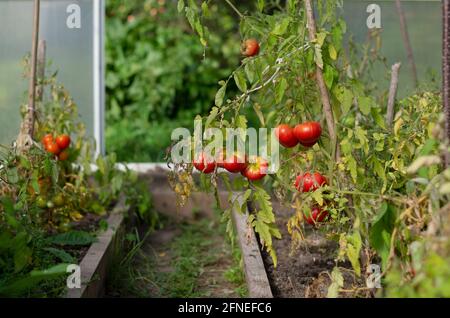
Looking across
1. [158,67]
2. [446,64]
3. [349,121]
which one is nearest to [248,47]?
[349,121]

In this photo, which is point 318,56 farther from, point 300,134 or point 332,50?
point 300,134

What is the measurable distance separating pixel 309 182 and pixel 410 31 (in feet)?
7.18

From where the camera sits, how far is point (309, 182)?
248 cm

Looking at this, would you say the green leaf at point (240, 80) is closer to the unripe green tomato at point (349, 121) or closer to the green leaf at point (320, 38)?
the green leaf at point (320, 38)

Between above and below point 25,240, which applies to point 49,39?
above

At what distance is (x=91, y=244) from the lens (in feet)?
10.9

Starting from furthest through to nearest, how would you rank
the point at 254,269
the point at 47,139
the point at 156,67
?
the point at 156,67 < the point at 47,139 < the point at 254,269

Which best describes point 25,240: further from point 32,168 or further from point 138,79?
point 138,79

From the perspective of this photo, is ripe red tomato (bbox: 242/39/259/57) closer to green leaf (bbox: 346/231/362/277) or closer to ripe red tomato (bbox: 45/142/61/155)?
ripe red tomato (bbox: 45/142/61/155)

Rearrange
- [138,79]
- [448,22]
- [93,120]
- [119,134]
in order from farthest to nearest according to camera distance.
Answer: [138,79] → [119,134] → [93,120] → [448,22]

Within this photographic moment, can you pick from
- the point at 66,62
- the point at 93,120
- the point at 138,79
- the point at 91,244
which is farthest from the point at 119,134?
the point at 91,244

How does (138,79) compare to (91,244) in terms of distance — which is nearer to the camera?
(91,244)

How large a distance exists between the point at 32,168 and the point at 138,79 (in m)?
3.95
